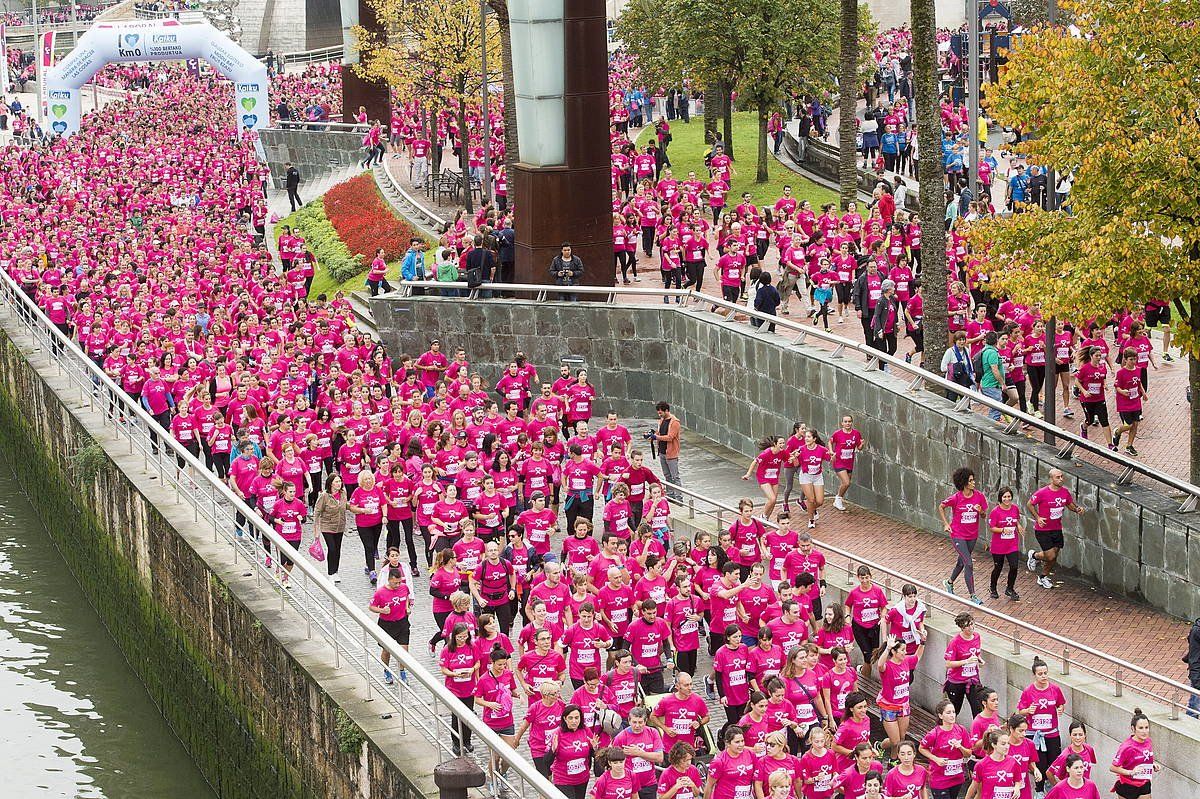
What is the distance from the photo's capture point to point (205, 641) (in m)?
19.5

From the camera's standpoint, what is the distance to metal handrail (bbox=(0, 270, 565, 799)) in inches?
519

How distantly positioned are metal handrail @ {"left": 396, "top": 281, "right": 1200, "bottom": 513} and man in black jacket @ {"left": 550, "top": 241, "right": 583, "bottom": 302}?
13 centimetres

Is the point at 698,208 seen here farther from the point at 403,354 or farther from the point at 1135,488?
the point at 1135,488

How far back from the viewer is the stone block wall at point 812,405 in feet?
59.8

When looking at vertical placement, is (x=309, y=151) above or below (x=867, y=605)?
above

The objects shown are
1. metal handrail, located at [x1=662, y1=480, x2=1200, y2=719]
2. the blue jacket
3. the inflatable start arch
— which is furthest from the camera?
the inflatable start arch

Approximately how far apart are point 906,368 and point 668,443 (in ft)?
9.83

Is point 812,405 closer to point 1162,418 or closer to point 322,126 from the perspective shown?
point 1162,418

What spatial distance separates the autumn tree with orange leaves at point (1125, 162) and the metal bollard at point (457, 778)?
26.7 feet

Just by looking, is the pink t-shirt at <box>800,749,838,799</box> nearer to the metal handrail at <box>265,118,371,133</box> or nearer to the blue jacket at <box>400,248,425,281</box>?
the blue jacket at <box>400,248,425,281</box>

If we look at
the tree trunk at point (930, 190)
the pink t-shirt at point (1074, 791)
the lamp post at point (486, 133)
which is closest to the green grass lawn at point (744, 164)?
the lamp post at point (486, 133)

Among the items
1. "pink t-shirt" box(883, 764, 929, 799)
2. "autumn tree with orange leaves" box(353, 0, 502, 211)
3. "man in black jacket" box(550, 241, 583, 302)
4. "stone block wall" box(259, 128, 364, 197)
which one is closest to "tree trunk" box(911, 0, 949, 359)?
"man in black jacket" box(550, 241, 583, 302)

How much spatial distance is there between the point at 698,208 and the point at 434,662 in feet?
52.9

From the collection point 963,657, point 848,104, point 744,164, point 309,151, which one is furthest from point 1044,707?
point 309,151
